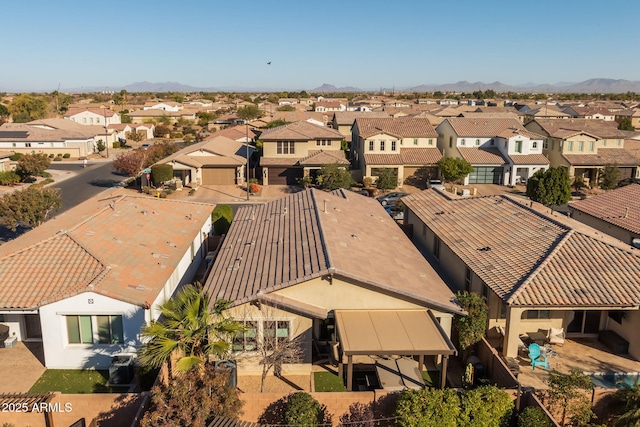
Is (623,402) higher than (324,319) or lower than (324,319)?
lower

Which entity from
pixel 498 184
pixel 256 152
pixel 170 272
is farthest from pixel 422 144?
pixel 170 272

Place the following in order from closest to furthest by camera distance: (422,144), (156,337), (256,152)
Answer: (156,337) → (422,144) → (256,152)

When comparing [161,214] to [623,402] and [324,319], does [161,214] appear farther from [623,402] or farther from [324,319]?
[623,402]

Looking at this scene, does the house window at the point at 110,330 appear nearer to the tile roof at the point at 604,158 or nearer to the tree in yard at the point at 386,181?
the tree in yard at the point at 386,181

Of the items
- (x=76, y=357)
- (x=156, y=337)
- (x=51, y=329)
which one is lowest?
(x=76, y=357)

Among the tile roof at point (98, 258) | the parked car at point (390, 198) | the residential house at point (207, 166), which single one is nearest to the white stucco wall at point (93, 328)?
the tile roof at point (98, 258)


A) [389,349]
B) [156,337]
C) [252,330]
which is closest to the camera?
[156,337]
